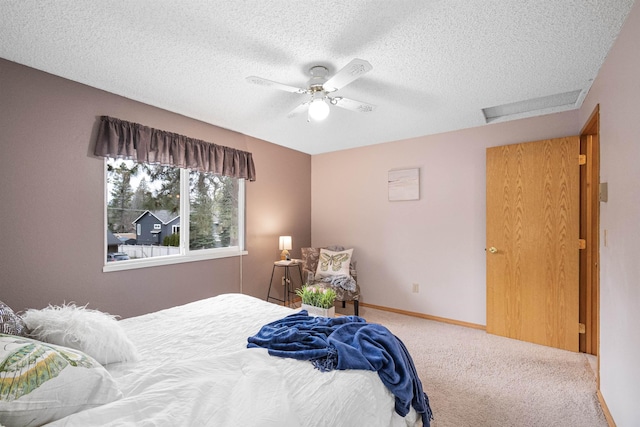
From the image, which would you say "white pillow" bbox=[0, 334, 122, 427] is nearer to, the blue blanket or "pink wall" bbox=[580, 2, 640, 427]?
the blue blanket

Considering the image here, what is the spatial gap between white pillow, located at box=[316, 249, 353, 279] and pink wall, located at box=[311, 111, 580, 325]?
388 mm

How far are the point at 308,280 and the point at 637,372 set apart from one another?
3143 millimetres

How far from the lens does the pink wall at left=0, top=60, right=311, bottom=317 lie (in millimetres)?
2137

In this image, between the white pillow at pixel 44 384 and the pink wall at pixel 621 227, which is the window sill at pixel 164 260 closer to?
the white pillow at pixel 44 384

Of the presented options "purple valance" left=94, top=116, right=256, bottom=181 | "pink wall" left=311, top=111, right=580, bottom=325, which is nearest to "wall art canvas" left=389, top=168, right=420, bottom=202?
"pink wall" left=311, top=111, right=580, bottom=325

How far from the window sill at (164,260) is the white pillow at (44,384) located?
5.85 feet

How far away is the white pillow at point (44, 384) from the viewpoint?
860 mm

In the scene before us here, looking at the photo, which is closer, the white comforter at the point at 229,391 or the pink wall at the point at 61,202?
the white comforter at the point at 229,391

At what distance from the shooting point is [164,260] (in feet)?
9.99

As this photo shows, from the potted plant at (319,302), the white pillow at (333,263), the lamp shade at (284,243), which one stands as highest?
the lamp shade at (284,243)

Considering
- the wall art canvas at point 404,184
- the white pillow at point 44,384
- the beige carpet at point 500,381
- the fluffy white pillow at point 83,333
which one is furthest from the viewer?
the wall art canvas at point 404,184

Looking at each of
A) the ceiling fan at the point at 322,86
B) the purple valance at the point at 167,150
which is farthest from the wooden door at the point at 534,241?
the purple valance at the point at 167,150

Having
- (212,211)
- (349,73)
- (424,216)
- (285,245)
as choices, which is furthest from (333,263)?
(349,73)

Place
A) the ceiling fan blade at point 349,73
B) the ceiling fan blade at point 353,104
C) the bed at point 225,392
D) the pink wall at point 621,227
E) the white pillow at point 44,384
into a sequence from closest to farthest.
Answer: the white pillow at point 44,384
the bed at point 225,392
the pink wall at point 621,227
the ceiling fan blade at point 349,73
the ceiling fan blade at point 353,104
